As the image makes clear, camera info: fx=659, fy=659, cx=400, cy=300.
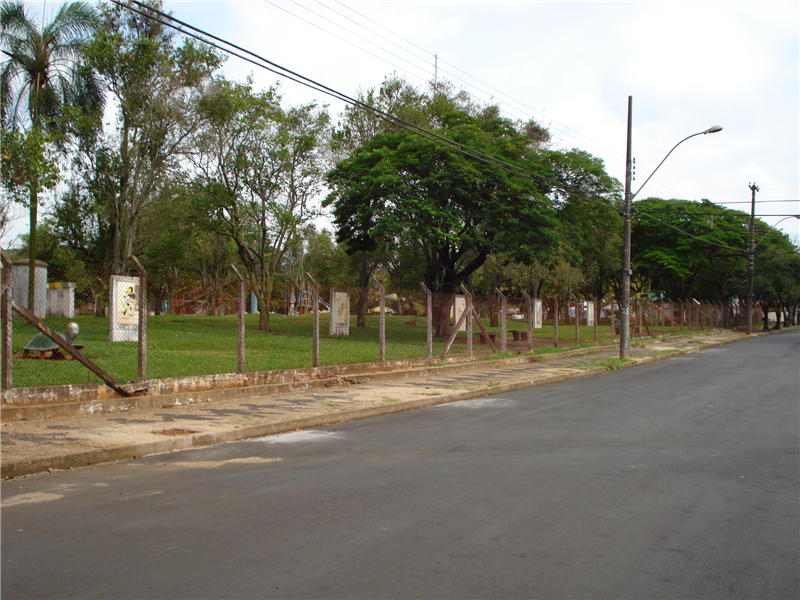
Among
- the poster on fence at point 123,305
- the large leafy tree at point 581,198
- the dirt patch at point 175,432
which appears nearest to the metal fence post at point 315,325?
the poster on fence at point 123,305

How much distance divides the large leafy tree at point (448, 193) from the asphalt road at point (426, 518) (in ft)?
52.7

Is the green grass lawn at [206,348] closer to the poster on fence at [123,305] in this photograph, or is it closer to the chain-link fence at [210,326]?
the chain-link fence at [210,326]

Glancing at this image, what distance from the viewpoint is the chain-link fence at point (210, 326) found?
12.5 metres

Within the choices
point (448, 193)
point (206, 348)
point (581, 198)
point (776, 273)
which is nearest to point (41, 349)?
point (206, 348)

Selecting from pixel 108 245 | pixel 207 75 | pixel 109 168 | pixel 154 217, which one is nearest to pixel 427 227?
pixel 207 75

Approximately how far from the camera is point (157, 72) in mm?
27703

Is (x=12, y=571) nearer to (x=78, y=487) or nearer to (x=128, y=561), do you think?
(x=128, y=561)

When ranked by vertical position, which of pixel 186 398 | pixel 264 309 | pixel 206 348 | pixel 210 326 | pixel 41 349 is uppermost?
pixel 264 309

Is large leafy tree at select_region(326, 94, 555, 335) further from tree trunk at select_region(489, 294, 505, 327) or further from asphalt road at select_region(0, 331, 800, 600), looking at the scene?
asphalt road at select_region(0, 331, 800, 600)

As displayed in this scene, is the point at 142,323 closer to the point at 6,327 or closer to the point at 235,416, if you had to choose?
the point at 6,327

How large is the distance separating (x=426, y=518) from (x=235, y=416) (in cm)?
535

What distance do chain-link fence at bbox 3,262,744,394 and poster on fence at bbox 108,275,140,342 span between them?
0.03 m

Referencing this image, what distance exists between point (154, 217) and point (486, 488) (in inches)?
1313

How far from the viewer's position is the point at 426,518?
5.26 meters
